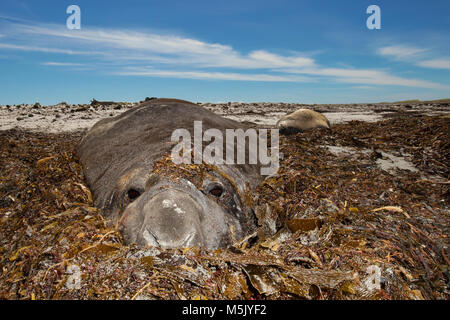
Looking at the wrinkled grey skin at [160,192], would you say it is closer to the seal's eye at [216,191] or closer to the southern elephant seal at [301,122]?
the seal's eye at [216,191]

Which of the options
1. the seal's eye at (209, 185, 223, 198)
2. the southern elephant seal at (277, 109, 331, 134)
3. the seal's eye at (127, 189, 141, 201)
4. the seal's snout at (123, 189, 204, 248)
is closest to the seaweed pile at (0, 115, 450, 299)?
the seal's snout at (123, 189, 204, 248)

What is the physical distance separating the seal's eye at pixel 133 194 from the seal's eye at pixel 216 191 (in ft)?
2.50

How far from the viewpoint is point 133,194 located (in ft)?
10.0

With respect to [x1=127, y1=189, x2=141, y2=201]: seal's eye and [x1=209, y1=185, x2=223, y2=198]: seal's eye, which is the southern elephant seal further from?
[x1=127, y1=189, x2=141, y2=201]: seal's eye

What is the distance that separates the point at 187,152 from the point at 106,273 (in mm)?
1513

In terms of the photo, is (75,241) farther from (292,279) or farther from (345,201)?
(345,201)

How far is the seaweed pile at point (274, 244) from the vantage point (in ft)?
6.75

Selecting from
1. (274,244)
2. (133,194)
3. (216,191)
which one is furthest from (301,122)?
(133,194)

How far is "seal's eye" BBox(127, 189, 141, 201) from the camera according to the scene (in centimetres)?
302

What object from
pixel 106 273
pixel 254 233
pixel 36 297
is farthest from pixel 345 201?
pixel 36 297

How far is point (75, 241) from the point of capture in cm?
263

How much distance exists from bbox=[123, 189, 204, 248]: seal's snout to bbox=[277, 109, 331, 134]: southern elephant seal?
659cm

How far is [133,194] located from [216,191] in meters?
0.88

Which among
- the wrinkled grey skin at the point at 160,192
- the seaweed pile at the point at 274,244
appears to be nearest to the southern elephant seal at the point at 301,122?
the seaweed pile at the point at 274,244
